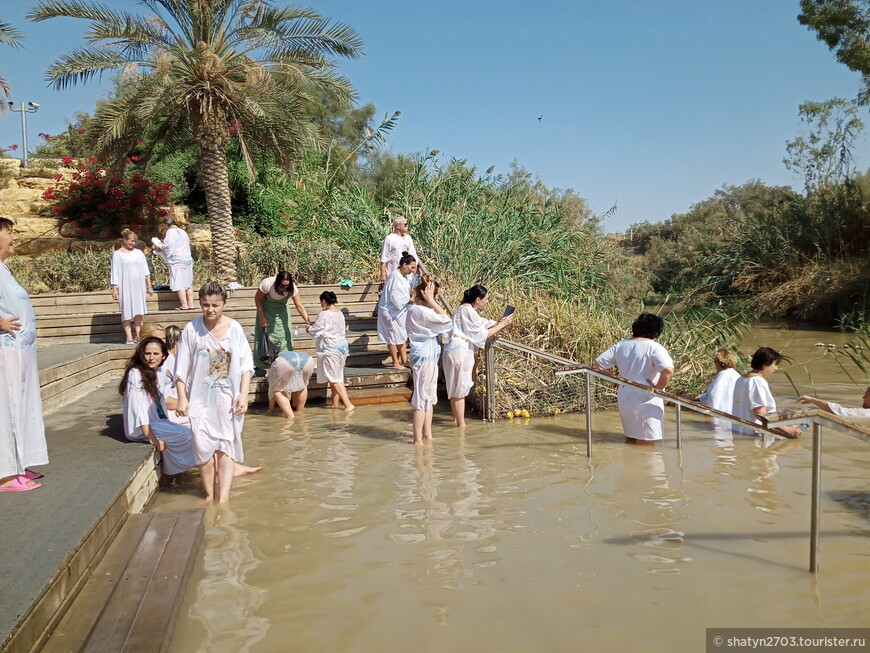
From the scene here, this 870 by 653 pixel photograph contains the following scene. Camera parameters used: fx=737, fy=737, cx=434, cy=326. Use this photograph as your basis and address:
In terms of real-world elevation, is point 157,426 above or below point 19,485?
above

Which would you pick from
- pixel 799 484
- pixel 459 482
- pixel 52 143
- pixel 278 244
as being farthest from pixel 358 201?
pixel 52 143

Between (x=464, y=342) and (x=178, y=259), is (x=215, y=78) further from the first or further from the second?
(x=464, y=342)

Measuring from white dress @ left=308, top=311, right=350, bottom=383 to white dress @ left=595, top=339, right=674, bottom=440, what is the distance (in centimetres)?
351

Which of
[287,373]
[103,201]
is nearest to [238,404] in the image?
[287,373]

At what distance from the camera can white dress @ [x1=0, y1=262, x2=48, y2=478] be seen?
15.0 ft

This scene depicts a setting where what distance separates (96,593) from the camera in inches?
151

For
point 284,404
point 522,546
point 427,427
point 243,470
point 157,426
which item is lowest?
point 522,546

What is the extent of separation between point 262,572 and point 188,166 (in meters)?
18.6

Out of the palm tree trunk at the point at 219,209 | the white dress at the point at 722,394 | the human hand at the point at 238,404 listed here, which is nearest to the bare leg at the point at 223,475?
the human hand at the point at 238,404

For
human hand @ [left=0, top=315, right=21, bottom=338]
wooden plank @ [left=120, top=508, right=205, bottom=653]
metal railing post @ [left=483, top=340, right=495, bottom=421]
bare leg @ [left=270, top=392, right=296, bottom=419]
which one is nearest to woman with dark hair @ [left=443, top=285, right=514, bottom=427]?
metal railing post @ [left=483, top=340, right=495, bottom=421]

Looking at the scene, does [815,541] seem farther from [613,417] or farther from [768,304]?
[768,304]

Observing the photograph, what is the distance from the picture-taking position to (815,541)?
4.26m

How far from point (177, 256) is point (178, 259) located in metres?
0.05

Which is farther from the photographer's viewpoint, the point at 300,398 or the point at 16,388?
the point at 300,398
